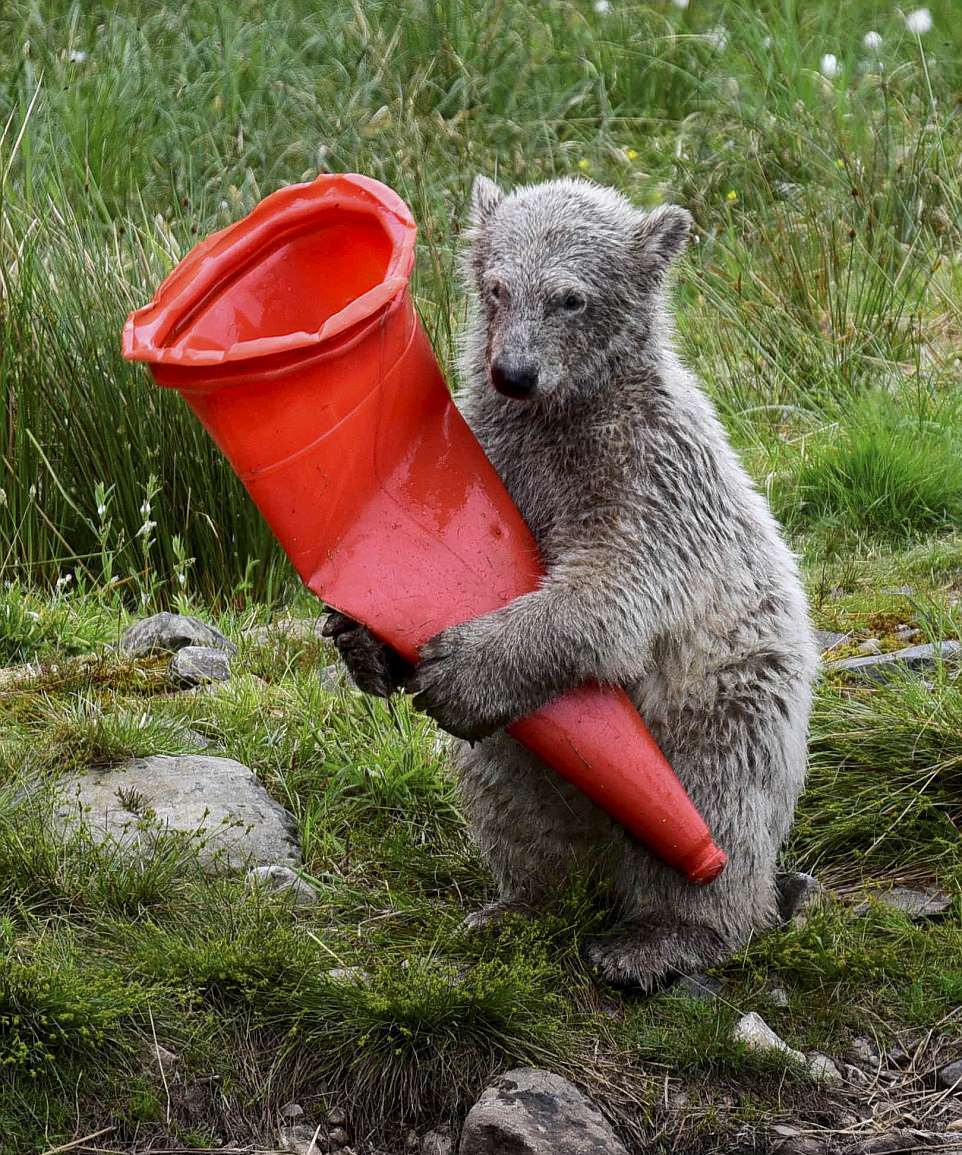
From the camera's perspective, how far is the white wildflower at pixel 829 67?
9.33 m

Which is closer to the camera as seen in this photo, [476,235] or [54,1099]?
[54,1099]

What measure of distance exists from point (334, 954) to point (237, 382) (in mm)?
1274

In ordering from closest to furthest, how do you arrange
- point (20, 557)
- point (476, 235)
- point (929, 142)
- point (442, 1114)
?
point (442, 1114) → point (476, 235) → point (20, 557) → point (929, 142)

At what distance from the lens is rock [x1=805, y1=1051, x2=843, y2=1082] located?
331 cm

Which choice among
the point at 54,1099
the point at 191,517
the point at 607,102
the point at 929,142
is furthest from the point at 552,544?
the point at 607,102

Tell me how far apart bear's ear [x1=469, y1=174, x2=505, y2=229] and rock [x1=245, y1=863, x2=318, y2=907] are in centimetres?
166

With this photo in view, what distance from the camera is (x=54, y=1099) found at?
2.96 meters

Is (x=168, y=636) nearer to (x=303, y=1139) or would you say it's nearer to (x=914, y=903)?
(x=303, y=1139)

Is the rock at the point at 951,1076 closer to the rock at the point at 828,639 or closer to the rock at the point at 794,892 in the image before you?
the rock at the point at 794,892

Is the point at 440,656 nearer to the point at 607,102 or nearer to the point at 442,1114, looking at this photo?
the point at 442,1114

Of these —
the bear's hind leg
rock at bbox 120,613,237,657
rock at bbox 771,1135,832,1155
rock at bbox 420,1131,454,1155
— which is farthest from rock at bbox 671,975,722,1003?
rock at bbox 120,613,237,657

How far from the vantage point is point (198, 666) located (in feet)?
15.8

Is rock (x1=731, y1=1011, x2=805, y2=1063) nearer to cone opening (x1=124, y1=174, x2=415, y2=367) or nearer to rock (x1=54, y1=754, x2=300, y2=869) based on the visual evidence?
rock (x1=54, y1=754, x2=300, y2=869)

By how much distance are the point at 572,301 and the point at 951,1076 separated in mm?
1902
